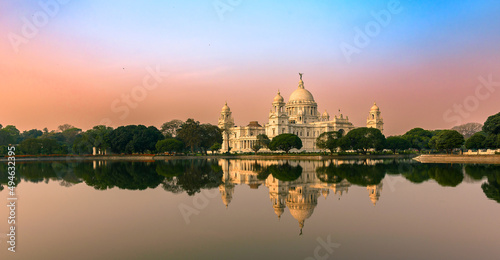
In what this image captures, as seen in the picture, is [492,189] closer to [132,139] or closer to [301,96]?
[132,139]

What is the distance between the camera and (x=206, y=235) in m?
12.2

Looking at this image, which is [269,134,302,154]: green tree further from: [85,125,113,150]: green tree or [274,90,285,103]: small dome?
[85,125,113,150]: green tree

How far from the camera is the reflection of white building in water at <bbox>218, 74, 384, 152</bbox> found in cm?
9688

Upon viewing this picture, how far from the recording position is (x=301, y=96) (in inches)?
4269

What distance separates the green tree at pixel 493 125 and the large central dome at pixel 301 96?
50540 millimetres

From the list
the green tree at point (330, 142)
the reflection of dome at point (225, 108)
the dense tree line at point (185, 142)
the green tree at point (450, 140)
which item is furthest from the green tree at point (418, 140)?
the reflection of dome at point (225, 108)

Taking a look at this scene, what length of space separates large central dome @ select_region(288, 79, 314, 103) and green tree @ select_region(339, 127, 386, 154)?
3043 centimetres

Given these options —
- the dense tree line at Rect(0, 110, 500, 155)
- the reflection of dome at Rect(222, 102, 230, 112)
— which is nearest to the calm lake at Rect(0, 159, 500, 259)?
the dense tree line at Rect(0, 110, 500, 155)

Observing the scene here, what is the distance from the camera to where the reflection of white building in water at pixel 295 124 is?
96875 mm

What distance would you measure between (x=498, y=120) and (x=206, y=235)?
196 feet

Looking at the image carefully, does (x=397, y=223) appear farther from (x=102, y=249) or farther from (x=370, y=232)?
(x=102, y=249)

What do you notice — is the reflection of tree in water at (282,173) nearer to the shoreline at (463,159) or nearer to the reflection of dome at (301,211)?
the reflection of dome at (301,211)

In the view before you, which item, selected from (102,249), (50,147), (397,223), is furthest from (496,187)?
(50,147)

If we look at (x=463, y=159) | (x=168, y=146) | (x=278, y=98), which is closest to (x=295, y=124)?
(x=278, y=98)
